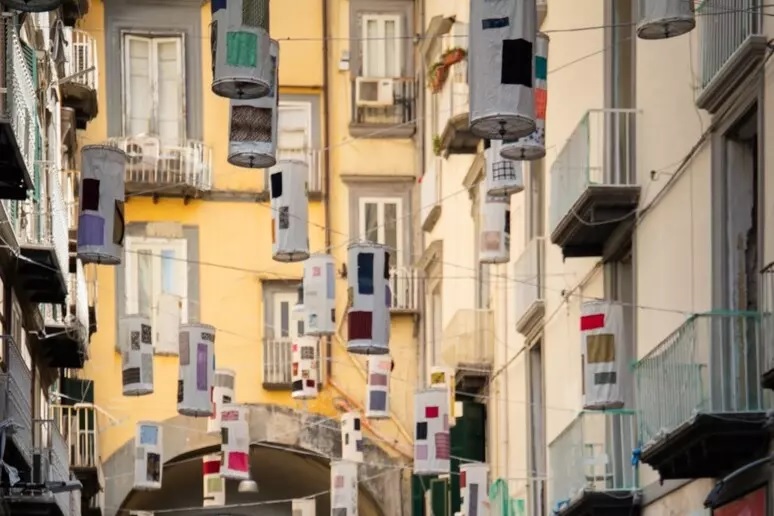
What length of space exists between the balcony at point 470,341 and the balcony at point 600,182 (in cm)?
826

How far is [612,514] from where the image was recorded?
2428 centimetres

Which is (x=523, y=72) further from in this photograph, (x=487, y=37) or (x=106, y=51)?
(x=106, y=51)

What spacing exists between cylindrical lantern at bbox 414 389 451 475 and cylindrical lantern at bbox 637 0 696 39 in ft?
46.0

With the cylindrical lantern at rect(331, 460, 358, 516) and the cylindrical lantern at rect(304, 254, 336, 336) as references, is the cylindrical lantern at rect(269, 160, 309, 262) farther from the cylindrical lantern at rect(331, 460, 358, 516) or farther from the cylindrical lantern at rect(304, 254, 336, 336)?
the cylindrical lantern at rect(331, 460, 358, 516)

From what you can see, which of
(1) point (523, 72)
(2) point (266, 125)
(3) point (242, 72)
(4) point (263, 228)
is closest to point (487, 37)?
(1) point (523, 72)

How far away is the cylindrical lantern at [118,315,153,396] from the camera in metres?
33.3

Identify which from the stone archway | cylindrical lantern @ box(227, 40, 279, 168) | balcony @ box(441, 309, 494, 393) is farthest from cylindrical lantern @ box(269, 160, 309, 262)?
the stone archway

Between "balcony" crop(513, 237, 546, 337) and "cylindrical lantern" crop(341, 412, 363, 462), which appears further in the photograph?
"cylindrical lantern" crop(341, 412, 363, 462)

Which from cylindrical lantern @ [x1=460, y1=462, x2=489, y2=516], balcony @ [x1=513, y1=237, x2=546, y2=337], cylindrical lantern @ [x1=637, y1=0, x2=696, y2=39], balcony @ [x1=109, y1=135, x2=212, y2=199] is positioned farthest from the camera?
balcony @ [x1=109, y1=135, x2=212, y2=199]

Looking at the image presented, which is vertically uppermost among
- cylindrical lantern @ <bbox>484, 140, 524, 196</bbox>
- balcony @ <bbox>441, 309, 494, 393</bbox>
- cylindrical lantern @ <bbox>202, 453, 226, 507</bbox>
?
cylindrical lantern @ <bbox>484, 140, 524, 196</bbox>

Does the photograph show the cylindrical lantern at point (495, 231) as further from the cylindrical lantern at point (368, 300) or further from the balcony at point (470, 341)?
the balcony at point (470, 341)

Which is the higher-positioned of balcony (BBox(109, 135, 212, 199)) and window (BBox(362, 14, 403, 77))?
window (BBox(362, 14, 403, 77))

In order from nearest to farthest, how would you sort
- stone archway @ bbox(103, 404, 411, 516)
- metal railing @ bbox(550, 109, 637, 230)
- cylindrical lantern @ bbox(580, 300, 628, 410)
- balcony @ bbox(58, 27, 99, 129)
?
cylindrical lantern @ bbox(580, 300, 628, 410) < metal railing @ bbox(550, 109, 637, 230) < balcony @ bbox(58, 27, 99, 129) < stone archway @ bbox(103, 404, 411, 516)

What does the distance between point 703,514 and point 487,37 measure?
4963 millimetres
